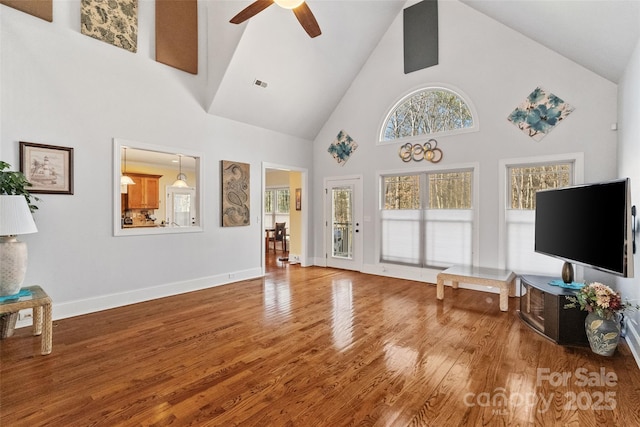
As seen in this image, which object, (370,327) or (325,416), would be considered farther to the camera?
(370,327)

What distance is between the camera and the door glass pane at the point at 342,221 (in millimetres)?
6527

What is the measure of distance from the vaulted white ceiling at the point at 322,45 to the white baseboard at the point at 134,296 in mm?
2807

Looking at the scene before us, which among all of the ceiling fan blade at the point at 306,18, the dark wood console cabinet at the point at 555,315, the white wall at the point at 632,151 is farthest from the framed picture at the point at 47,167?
the white wall at the point at 632,151

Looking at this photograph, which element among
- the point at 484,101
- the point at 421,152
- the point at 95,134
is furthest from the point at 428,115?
the point at 95,134

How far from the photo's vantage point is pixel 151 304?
4.12 metres

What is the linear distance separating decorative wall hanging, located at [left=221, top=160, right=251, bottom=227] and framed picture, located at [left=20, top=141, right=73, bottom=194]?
210cm

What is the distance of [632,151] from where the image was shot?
9.64ft

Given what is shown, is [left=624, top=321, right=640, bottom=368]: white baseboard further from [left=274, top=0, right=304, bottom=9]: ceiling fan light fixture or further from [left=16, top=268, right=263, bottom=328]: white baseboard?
[left=16, top=268, right=263, bottom=328]: white baseboard

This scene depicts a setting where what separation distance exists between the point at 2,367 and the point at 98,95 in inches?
121

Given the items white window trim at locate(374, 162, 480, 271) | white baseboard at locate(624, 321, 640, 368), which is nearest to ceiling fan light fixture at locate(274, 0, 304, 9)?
white window trim at locate(374, 162, 480, 271)

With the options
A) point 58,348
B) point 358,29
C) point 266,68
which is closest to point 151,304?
point 58,348

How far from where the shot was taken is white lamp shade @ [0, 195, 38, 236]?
2631 mm

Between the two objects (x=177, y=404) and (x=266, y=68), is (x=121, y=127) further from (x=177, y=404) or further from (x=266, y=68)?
(x=177, y=404)

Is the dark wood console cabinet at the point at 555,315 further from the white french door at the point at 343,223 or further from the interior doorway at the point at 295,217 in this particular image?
the interior doorway at the point at 295,217
